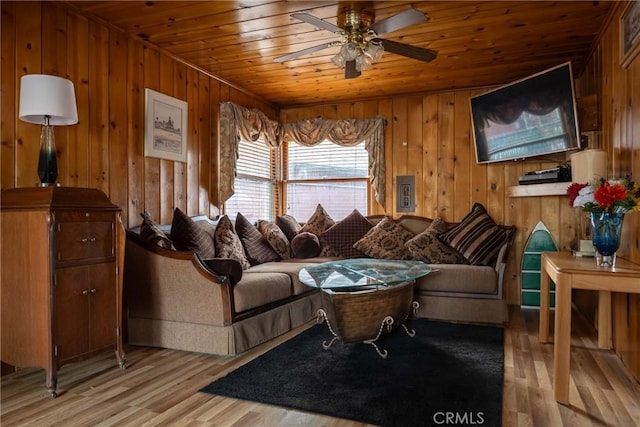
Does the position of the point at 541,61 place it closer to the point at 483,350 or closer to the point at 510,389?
the point at 483,350

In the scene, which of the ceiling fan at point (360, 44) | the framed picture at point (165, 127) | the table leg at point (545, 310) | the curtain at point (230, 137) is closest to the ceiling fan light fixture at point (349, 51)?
the ceiling fan at point (360, 44)

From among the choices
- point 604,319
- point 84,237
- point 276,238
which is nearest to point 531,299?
point 604,319

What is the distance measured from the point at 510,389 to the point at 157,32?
3410 millimetres

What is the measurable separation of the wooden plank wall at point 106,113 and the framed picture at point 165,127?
5cm

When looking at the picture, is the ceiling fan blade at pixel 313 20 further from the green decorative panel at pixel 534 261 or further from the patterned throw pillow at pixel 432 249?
the green decorative panel at pixel 534 261

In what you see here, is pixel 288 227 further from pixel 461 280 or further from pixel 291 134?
pixel 461 280

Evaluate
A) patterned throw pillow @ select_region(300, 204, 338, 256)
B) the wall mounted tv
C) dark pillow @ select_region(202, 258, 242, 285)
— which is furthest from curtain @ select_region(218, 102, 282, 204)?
the wall mounted tv

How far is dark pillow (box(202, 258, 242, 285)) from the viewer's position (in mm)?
2828

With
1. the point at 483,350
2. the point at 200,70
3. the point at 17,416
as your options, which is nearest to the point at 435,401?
the point at 483,350

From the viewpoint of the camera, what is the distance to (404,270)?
10.0ft

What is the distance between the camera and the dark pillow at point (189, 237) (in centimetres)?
330

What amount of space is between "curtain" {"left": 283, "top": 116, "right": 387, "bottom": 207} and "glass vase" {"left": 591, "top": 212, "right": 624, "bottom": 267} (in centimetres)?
279

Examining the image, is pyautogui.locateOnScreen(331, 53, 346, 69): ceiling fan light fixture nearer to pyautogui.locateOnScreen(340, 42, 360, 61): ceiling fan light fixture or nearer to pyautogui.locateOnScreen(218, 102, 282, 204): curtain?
pyautogui.locateOnScreen(340, 42, 360, 61): ceiling fan light fixture

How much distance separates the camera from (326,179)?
213 inches
